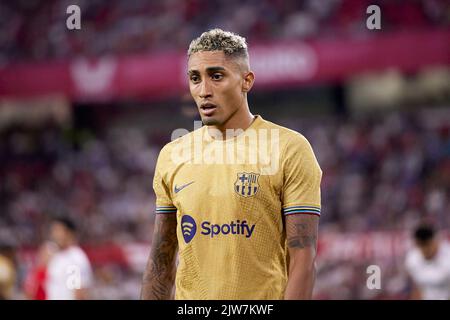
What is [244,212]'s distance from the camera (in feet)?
12.3

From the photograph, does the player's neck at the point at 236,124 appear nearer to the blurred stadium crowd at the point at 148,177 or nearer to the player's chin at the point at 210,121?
the player's chin at the point at 210,121

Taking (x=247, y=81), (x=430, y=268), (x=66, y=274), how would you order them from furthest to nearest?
(x=430, y=268) < (x=66, y=274) < (x=247, y=81)

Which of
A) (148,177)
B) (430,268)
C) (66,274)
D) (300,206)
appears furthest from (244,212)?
(148,177)

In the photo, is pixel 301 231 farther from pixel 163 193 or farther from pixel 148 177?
pixel 148 177

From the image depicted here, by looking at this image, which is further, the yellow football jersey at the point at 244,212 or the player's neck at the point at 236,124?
the player's neck at the point at 236,124

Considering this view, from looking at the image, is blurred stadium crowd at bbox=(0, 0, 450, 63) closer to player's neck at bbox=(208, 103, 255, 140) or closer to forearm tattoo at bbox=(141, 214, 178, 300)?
player's neck at bbox=(208, 103, 255, 140)

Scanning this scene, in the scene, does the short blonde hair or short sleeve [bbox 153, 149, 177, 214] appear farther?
short sleeve [bbox 153, 149, 177, 214]

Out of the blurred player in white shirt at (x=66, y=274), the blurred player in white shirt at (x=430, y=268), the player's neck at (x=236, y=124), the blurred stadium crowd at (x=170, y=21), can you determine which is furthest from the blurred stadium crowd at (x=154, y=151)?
the player's neck at (x=236, y=124)

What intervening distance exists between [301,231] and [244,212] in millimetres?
242

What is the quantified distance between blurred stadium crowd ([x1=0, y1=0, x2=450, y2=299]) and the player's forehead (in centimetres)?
960

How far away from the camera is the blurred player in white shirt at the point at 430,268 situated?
30.2 feet

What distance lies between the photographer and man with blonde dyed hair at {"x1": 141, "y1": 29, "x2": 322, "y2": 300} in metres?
3.73

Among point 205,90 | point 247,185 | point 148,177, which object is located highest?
point 148,177

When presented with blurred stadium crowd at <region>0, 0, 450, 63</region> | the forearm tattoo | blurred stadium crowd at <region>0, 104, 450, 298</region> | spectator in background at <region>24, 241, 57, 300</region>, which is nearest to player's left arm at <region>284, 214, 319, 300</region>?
the forearm tattoo
